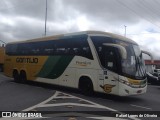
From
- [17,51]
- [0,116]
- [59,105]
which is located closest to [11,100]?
[59,105]

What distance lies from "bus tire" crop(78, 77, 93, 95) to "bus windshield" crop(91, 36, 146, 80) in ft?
5.12

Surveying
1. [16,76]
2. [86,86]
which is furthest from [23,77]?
[86,86]

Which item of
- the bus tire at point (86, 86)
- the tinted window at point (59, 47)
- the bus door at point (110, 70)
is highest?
the tinted window at point (59, 47)

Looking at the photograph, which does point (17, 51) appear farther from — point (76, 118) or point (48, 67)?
point (76, 118)

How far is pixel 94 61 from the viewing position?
685 inches

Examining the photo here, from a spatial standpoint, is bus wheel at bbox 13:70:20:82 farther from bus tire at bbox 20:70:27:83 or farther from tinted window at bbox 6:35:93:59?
tinted window at bbox 6:35:93:59

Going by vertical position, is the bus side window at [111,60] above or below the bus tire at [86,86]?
above

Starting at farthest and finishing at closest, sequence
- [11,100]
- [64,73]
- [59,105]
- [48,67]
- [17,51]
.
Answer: [17,51] → [48,67] → [64,73] → [11,100] → [59,105]

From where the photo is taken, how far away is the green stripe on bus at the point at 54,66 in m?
19.8

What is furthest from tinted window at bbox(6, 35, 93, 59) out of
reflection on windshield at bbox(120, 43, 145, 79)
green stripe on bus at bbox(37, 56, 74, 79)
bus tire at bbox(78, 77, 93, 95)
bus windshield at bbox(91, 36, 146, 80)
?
reflection on windshield at bbox(120, 43, 145, 79)

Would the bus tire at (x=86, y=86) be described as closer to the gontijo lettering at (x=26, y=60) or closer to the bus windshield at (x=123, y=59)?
the bus windshield at (x=123, y=59)

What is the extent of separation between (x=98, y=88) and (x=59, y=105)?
12.5 feet

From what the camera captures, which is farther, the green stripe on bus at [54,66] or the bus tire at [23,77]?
the bus tire at [23,77]

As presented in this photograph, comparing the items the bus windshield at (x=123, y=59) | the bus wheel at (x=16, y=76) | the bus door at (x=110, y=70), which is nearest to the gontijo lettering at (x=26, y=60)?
the bus wheel at (x=16, y=76)
